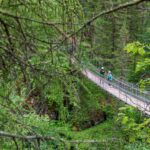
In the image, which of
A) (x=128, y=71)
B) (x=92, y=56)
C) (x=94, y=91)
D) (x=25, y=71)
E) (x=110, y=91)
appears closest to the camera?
(x=25, y=71)

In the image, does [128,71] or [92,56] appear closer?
[92,56]

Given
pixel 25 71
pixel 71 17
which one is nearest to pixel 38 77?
pixel 25 71

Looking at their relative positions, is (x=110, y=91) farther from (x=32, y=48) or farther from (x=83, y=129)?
(x=32, y=48)

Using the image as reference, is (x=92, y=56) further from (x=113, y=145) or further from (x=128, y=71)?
(x=128, y=71)

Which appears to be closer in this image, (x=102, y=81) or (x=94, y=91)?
(x=102, y=81)

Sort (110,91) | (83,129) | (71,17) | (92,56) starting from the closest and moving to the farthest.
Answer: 1. (71,17)
2. (92,56)
3. (110,91)
4. (83,129)

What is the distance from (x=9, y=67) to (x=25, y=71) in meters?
0.11

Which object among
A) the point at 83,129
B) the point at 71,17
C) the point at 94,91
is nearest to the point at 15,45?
the point at 71,17

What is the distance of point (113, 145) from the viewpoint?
220cm

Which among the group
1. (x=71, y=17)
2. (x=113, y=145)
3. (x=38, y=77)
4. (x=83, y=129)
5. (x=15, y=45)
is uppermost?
(x=71, y=17)

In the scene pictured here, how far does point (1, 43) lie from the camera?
2.08m

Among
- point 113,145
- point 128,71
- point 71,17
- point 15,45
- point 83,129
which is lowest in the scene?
point 83,129

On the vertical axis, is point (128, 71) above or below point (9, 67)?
→ below

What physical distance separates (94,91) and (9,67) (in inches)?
598
